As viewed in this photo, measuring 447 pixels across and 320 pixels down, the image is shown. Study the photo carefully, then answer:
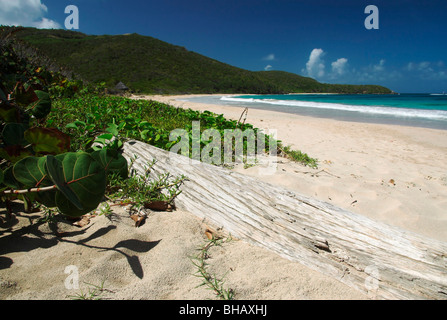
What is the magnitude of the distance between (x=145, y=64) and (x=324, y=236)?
61.0 meters

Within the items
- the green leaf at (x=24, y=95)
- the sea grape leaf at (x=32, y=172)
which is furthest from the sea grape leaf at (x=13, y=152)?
the green leaf at (x=24, y=95)

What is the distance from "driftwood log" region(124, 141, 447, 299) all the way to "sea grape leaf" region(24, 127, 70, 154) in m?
0.86

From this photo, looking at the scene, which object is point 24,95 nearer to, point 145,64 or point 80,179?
point 80,179

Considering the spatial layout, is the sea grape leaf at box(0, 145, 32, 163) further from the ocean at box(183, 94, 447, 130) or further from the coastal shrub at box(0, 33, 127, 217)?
the ocean at box(183, 94, 447, 130)

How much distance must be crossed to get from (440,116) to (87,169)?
1549cm

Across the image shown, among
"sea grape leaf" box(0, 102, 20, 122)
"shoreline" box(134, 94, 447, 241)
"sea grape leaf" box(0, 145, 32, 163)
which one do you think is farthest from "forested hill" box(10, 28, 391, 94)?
"sea grape leaf" box(0, 145, 32, 163)

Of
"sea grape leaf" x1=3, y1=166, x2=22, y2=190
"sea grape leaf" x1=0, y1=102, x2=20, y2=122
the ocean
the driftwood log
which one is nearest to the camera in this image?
the driftwood log

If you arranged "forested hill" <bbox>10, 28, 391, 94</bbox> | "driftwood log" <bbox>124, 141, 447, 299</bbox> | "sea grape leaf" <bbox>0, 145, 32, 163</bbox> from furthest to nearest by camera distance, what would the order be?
"forested hill" <bbox>10, 28, 391, 94</bbox>, "sea grape leaf" <bbox>0, 145, 32, 163</bbox>, "driftwood log" <bbox>124, 141, 447, 299</bbox>

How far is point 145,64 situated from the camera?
54.9 metres

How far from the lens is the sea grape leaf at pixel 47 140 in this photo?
4.28 ft

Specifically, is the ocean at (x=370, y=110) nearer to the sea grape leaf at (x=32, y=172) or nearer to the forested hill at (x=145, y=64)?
the sea grape leaf at (x=32, y=172)

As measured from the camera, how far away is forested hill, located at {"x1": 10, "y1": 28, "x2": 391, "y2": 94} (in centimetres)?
4716

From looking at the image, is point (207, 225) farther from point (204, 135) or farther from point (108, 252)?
point (204, 135)

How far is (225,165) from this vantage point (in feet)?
9.46
